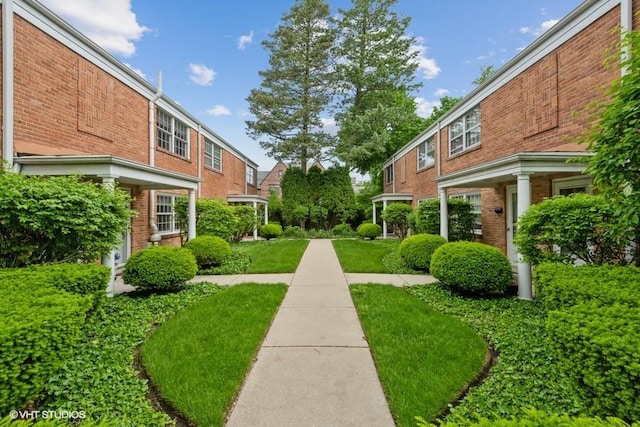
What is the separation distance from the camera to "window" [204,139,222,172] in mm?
16875

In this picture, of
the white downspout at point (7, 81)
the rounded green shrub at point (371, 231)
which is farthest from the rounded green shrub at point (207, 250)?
the rounded green shrub at point (371, 231)

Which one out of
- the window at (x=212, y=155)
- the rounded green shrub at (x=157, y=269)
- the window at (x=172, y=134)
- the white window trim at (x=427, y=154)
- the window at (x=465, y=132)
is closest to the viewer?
the rounded green shrub at (x=157, y=269)

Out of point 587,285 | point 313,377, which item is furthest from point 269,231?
point 587,285

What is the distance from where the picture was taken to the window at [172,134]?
1210 cm

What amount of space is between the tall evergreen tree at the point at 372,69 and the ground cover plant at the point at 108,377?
18025mm

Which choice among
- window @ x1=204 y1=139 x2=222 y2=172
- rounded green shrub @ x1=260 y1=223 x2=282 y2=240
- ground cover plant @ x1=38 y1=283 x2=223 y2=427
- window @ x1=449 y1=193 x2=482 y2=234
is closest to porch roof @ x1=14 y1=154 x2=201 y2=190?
ground cover plant @ x1=38 y1=283 x2=223 y2=427

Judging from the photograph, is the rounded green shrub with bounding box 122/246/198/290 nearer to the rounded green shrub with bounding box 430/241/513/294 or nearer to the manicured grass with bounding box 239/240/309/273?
the manicured grass with bounding box 239/240/309/273

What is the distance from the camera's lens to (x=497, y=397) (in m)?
2.93

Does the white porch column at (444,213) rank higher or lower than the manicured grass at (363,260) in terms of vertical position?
higher

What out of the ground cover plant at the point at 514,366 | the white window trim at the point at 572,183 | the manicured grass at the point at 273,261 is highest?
the white window trim at the point at 572,183

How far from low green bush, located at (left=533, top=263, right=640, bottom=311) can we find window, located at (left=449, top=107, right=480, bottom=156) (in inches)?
329

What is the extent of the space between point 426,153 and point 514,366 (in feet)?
47.5

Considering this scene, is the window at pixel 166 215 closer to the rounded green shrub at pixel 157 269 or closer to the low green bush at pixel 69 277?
the rounded green shrub at pixel 157 269

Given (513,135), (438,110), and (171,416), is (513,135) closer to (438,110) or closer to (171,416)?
(171,416)
